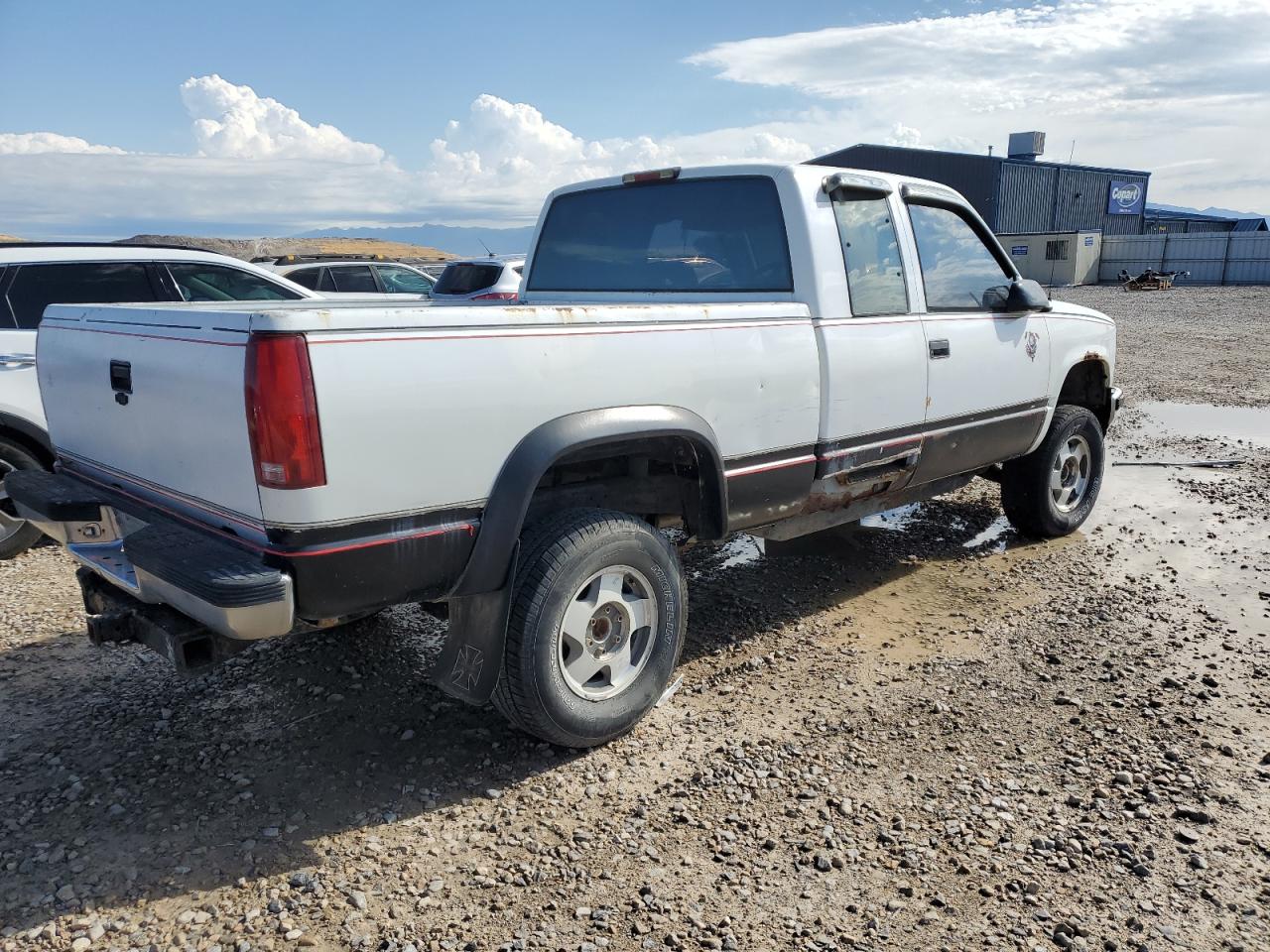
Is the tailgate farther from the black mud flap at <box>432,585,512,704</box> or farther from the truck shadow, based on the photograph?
the truck shadow

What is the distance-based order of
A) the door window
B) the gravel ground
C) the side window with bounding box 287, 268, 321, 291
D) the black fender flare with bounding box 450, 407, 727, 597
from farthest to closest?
the door window < the side window with bounding box 287, 268, 321, 291 < the black fender flare with bounding box 450, 407, 727, 597 < the gravel ground

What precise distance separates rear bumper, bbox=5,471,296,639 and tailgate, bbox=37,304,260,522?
116mm

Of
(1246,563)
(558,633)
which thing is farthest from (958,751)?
(1246,563)

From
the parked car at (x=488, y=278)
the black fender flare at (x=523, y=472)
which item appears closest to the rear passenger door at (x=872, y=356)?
the black fender flare at (x=523, y=472)

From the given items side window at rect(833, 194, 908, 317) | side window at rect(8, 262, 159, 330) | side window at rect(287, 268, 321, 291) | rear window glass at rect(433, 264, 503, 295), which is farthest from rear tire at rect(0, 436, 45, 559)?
side window at rect(287, 268, 321, 291)

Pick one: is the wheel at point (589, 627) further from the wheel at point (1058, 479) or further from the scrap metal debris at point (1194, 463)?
the scrap metal debris at point (1194, 463)

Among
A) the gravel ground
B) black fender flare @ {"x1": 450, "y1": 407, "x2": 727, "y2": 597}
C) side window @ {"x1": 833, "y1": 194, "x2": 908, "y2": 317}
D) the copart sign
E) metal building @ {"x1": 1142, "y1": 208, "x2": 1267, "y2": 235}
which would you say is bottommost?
the gravel ground

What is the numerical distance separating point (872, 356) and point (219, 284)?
4501 mm

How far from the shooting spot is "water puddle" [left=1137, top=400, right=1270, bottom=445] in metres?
8.60

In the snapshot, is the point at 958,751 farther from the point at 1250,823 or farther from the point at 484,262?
the point at 484,262

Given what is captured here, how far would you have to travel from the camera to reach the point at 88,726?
356 centimetres

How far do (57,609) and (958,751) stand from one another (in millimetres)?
4333

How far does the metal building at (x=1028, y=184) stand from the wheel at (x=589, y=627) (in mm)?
45970

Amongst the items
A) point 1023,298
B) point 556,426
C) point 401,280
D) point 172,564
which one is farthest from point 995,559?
point 401,280
